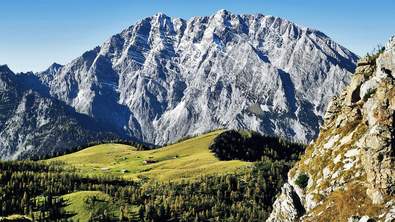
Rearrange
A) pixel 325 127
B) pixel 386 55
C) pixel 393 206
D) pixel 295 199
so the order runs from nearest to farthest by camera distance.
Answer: pixel 393 206, pixel 386 55, pixel 295 199, pixel 325 127

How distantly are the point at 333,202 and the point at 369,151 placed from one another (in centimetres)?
1112

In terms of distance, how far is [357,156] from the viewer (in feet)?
313

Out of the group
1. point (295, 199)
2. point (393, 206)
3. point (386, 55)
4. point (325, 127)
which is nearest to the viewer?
point (393, 206)

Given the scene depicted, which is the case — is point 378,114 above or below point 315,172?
above

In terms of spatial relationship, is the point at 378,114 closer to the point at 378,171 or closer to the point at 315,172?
the point at 378,171

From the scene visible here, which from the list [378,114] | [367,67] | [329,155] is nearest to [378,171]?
[378,114]

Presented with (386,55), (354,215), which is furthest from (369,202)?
(386,55)

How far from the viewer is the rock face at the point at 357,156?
8438 cm

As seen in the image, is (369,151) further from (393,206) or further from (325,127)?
(325,127)

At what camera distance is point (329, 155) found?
105m

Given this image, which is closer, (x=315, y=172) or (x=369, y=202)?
(x=369, y=202)

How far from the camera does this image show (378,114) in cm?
9069

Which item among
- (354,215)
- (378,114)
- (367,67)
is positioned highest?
(367,67)

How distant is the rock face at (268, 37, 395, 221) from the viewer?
8438 centimetres
